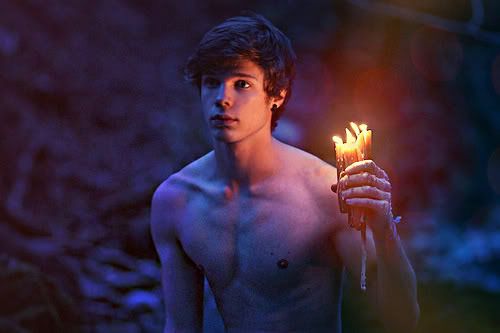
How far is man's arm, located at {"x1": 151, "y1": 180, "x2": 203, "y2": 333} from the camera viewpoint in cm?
205

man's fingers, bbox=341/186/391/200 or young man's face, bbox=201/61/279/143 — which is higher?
young man's face, bbox=201/61/279/143

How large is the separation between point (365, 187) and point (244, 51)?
0.63 meters

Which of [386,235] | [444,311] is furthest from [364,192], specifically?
[444,311]

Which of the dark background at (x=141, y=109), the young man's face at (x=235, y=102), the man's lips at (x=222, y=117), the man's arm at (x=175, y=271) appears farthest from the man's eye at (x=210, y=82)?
the dark background at (x=141, y=109)

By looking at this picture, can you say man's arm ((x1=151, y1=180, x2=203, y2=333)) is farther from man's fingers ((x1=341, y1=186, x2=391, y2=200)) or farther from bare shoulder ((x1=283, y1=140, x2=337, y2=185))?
man's fingers ((x1=341, y1=186, x2=391, y2=200))

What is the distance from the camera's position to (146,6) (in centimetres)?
400

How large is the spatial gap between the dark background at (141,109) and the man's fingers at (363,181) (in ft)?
7.92

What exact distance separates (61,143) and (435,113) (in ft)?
8.49

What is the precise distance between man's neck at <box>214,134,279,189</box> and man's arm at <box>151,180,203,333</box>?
206mm

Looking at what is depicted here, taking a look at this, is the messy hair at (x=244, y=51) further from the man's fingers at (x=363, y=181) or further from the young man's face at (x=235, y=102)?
the man's fingers at (x=363, y=181)

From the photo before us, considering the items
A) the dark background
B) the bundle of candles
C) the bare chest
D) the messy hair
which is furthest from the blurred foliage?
the bundle of candles

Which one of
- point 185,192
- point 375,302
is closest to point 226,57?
point 185,192

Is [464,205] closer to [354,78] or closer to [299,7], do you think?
[354,78]

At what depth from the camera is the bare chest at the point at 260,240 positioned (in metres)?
1.88
